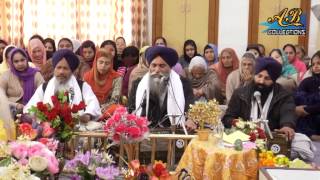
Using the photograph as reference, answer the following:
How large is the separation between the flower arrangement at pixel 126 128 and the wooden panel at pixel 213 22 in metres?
5.94

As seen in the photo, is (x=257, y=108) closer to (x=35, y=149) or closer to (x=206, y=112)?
(x=206, y=112)

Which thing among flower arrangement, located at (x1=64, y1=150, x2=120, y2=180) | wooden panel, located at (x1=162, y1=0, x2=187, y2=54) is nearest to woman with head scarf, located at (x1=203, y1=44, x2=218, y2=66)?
wooden panel, located at (x1=162, y1=0, x2=187, y2=54)

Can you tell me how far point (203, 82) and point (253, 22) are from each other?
2919 millimetres

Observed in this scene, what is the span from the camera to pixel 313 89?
5.86 metres

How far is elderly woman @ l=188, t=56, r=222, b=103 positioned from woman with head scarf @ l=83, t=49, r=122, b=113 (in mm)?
1095

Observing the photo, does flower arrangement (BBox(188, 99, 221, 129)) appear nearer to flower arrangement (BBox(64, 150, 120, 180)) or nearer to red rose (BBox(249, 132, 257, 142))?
red rose (BBox(249, 132, 257, 142))

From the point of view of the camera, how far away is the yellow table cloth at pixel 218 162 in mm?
2986

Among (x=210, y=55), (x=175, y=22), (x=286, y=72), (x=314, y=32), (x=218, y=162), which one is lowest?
(x=218, y=162)

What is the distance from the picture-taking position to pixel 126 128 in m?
2.82

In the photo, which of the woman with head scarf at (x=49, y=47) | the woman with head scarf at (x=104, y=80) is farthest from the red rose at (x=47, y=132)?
the woman with head scarf at (x=49, y=47)

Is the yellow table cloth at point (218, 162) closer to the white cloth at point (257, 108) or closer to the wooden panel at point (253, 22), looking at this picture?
the white cloth at point (257, 108)

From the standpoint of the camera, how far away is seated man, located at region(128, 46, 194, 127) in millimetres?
4316

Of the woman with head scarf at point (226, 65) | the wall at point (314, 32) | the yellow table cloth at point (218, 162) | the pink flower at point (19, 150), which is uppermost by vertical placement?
the wall at point (314, 32)

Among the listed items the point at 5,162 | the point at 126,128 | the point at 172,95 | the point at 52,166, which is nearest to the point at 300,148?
the point at 172,95
